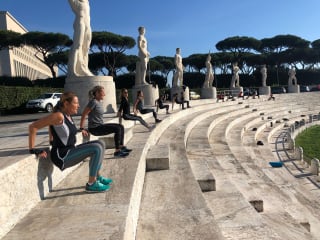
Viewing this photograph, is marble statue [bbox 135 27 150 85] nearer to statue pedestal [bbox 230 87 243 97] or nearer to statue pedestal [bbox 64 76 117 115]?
statue pedestal [bbox 64 76 117 115]

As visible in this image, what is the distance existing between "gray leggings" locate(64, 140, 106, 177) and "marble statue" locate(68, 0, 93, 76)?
7.31 metres

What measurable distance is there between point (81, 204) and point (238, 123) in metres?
14.6

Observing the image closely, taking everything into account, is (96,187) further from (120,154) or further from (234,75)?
(234,75)

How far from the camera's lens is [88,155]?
→ 360cm

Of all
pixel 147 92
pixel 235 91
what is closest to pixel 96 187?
pixel 147 92

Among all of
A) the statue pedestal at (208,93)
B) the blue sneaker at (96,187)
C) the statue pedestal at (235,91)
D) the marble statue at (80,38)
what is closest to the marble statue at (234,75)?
the statue pedestal at (235,91)

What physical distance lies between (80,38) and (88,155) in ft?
25.0

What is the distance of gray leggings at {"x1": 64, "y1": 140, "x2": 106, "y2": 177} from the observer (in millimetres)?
3502

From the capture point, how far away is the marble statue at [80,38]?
10352 millimetres

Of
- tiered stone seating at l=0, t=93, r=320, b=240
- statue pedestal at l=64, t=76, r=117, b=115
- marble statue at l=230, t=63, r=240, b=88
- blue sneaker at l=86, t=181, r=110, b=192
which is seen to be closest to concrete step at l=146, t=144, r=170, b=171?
tiered stone seating at l=0, t=93, r=320, b=240

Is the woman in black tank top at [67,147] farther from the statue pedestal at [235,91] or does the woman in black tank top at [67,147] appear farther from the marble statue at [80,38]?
the statue pedestal at [235,91]

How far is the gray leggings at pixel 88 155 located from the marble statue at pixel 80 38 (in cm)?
731

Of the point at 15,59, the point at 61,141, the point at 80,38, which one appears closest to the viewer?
the point at 61,141

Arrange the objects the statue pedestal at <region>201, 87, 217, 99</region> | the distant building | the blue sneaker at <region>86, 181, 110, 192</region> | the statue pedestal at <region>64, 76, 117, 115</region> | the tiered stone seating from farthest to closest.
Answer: the distant building < the statue pedestal at <region>201, 87, 217, 99</region> < the statue pedestal at <region>64, 76, 117, 115</region> < the blue sneaker at <region>86, 181, 110, 192</region> < the tiered stone seating
